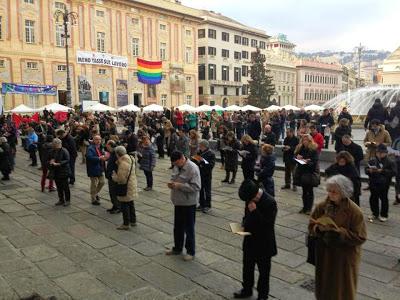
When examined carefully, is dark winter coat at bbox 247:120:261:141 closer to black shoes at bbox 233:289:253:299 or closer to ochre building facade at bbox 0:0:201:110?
black shoes at bbox 233:289:253:299

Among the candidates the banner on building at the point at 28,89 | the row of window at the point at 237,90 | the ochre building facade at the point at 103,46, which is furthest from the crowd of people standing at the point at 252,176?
the row of window at the point at 237,90

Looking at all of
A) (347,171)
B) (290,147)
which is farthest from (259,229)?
(290,147)

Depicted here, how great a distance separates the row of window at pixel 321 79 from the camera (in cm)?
8683

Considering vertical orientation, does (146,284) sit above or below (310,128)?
below

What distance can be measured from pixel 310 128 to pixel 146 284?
660cm

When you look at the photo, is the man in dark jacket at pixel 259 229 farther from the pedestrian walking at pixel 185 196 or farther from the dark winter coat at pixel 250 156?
the dark winter coat at pixel 250 156

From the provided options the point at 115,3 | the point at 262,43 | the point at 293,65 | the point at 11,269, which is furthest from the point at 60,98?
the point at 293,65

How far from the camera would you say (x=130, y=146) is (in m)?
10.9

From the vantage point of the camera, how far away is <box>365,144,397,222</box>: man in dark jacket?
23.0ft

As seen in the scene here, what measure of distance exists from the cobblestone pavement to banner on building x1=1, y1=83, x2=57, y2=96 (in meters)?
26.6

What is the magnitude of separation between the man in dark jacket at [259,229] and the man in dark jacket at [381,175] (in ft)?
12.0

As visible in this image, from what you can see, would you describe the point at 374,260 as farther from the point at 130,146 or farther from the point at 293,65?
the point at 293,65

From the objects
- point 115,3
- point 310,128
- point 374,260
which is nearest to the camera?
point 374,260

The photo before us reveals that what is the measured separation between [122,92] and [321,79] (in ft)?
202
